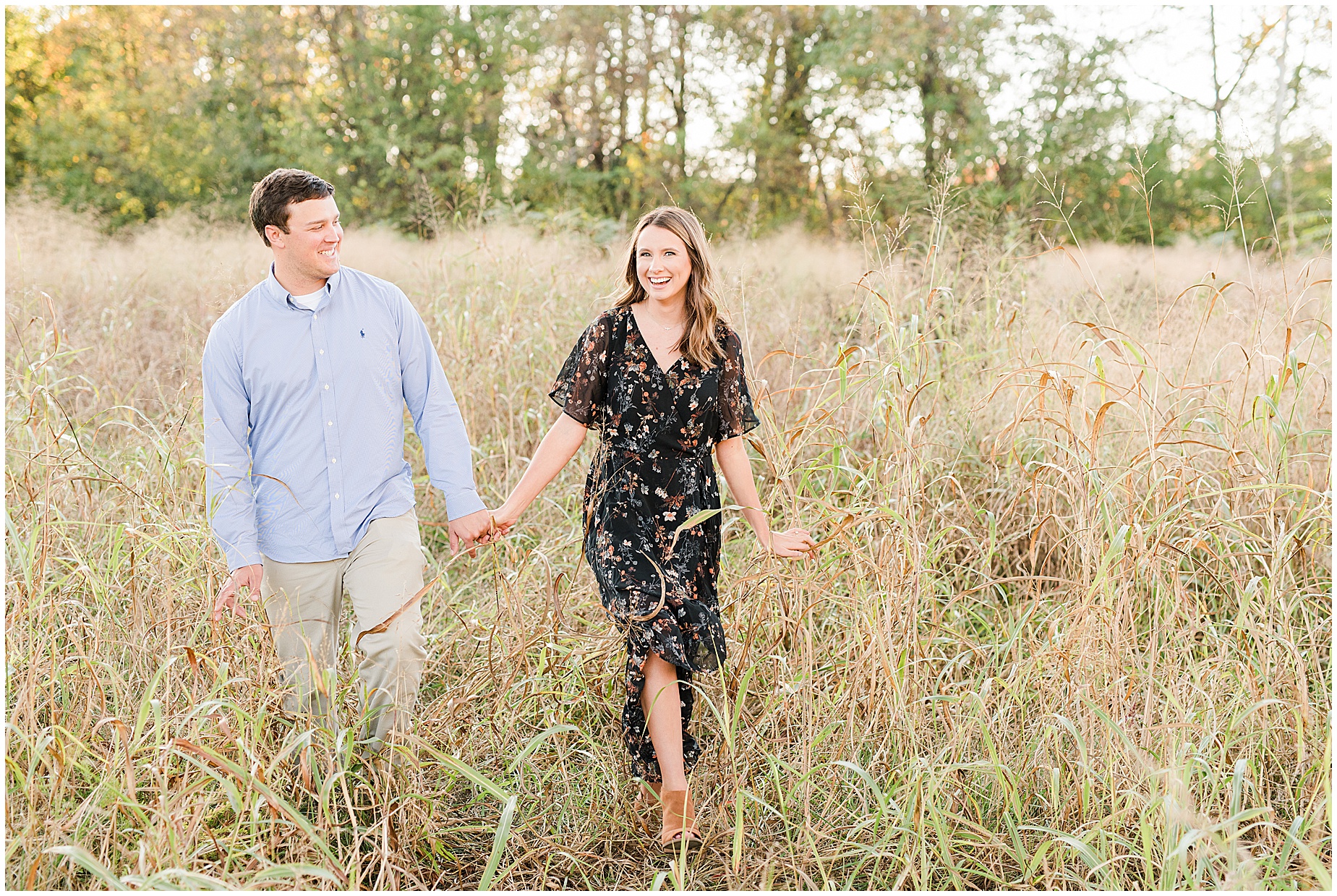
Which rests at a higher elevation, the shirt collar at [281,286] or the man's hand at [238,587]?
the shirt collar at [281,286]

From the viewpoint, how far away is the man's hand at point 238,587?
2.27 metres

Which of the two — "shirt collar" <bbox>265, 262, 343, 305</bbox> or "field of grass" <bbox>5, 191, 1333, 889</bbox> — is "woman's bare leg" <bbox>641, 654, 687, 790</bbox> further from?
"shirt collar" <bbox>265, 262, 343, 305</bbox>

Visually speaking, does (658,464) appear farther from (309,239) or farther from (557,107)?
(557,107)

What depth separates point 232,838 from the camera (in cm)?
185

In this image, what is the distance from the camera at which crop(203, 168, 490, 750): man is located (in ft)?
7.75

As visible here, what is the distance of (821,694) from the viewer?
2.55m

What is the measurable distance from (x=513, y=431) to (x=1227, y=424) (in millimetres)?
2896

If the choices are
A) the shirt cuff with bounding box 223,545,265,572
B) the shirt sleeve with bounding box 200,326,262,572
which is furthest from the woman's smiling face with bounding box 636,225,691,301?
the shirt cuff with bounding box 223,545,265,572

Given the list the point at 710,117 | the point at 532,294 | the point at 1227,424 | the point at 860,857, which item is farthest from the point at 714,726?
the point at 710,117

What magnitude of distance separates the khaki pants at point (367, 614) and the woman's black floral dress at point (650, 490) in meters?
0.52

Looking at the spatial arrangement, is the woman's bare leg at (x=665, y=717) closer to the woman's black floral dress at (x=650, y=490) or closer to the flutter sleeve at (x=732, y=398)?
the woman's black floral dress at (x=650, y=490)

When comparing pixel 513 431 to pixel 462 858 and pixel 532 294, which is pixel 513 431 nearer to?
pixel 532 294

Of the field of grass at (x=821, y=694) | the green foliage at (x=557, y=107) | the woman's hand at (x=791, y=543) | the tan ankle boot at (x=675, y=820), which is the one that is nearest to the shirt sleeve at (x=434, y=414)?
the field of grass at (x=821, y=694)

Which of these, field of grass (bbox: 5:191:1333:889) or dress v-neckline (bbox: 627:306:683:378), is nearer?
field of grass (bbox: 5:191:1333:889)
